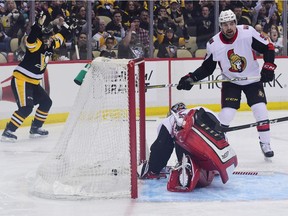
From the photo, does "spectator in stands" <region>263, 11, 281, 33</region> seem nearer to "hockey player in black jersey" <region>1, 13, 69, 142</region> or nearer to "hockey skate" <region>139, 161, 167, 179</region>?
"hockey player in black jersey" <region>1, 13, 69, 142</region>

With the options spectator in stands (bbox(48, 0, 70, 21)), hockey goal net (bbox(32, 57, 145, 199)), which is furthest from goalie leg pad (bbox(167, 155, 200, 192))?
spectator in stands (bbox(48, 0, 70, 21))

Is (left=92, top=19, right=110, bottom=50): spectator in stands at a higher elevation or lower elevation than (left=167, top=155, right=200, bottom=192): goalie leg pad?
higher

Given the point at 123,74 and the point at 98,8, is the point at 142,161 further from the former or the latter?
the point at 98,8

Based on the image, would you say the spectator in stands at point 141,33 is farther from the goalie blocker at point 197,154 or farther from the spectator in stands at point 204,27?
the goalie blocker at point 197,154

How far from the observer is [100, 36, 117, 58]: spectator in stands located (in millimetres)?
9484

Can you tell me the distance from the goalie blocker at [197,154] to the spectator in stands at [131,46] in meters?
4.46

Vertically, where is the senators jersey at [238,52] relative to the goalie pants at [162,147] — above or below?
above

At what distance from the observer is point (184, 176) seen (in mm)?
5078

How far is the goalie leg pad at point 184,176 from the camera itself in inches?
199

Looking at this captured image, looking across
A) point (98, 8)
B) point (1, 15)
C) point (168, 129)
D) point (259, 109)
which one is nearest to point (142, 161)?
point (168, 129)

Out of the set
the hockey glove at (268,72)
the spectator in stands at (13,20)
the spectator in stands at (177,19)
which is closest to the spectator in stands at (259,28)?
the spectator in stands at (177,19)

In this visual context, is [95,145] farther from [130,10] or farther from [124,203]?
[130,10]

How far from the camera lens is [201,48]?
9992 millimetres

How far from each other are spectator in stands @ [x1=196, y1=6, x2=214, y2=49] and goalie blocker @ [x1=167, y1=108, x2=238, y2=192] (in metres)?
4.89
